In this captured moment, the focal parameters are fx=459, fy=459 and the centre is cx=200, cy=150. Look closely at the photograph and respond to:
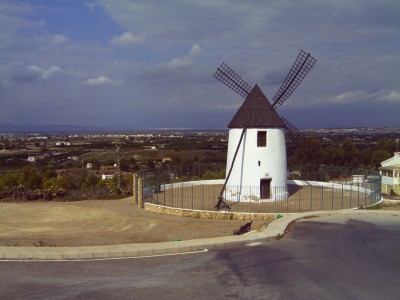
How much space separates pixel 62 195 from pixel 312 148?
107ft

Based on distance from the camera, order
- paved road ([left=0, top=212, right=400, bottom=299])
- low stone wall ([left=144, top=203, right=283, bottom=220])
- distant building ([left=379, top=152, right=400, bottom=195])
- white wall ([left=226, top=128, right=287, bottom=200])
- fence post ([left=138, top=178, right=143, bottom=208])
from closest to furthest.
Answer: paved road ([left=0, top=212, right=400, bottom=299])
low stone wall ([left=144, top=203, right=283, bottom=220])
fence post ([left=138, top=178, right=143, bottom=208])
white wall ([left=226, top=128, right=287, bottom=200])
distant building ([left=379, top=152, right=400, bottom=195])

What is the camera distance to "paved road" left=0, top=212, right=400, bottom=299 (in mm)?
8398

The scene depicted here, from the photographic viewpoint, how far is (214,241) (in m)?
12.3

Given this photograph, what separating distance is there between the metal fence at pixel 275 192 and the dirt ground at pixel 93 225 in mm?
2155

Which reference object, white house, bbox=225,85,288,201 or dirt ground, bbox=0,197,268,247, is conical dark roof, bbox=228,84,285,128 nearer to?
white house, bbox=225,85,288,201

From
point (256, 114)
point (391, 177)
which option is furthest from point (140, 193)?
point (391, 177)

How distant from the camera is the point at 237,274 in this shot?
9.54m

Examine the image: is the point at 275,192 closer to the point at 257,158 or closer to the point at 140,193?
the point at 257,158

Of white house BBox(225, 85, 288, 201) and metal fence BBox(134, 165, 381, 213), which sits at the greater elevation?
white house BBox(225, 85, 288, 201)

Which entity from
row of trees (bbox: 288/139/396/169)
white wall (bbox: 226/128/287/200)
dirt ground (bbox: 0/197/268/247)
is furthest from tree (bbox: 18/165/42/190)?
row of trees (bbox: 288/139/396/169)

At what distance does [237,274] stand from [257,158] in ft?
48.6

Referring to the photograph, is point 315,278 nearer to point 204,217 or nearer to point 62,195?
point 204,217

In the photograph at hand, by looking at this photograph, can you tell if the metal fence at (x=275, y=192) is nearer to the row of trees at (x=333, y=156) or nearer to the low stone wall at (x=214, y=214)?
the low stone wall at (x=214, y=214)

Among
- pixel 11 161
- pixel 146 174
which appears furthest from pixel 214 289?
pixel 11 161
